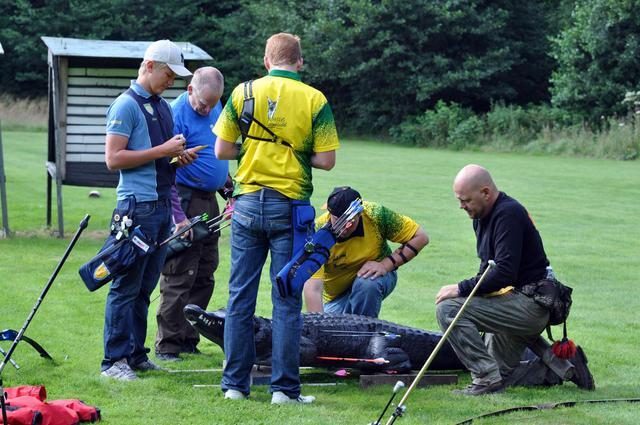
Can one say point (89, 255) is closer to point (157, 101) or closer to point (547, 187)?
point (157, 101)

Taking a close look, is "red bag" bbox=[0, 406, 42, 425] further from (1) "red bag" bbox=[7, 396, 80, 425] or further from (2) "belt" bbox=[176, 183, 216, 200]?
(2) "belt" bbox=[176, 183, 216, 200]

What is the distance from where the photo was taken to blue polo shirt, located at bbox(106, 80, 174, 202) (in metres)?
6.32

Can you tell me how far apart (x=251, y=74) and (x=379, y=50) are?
30.1 feet

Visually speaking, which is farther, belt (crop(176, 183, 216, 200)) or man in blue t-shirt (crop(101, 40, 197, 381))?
belt (crop(176, 183, 216, 200))

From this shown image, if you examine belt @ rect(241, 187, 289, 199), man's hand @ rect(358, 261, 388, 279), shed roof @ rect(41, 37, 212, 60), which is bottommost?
man's hand @ rect(358, 261, 388, 279)

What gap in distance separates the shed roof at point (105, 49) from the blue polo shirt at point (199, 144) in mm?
4663

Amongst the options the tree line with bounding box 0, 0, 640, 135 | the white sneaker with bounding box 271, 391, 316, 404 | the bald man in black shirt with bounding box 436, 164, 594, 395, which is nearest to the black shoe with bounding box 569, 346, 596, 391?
the bald man in black shirt with bounding box 436, 164, 594, 395

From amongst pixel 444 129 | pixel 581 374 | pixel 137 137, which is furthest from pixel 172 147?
pixel 444 129

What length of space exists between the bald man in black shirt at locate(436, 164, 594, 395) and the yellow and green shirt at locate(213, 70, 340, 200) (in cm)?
94

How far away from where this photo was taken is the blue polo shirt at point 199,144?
7.34m

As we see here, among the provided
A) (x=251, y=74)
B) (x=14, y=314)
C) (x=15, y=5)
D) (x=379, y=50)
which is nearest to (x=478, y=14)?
(x=379, y=50)

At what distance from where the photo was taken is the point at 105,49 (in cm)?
1266

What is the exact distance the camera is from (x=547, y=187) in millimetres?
20641

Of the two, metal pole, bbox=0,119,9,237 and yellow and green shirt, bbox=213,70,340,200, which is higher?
yellow and green shirt, bbox=213,70,340,200
